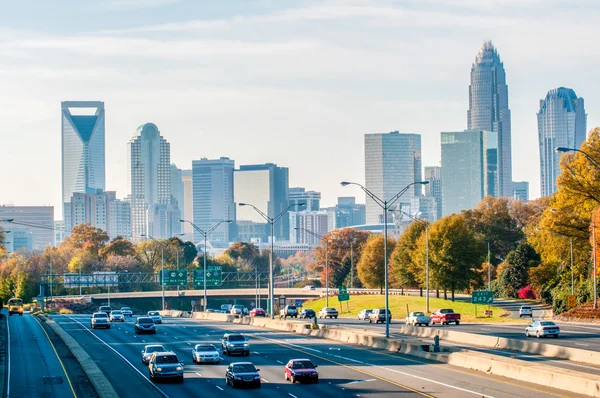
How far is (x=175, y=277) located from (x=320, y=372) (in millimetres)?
93938

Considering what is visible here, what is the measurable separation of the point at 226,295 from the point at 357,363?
139635 mm

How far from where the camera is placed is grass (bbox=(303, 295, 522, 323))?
104681mm

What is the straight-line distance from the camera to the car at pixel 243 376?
48219 mm

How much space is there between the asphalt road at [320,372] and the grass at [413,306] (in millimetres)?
29626

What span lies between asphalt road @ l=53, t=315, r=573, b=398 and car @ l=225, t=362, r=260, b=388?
0.53m

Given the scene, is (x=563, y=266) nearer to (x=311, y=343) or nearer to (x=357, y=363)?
(x=311, y=343)

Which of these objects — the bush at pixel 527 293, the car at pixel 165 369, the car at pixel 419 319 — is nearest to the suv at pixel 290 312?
the car at pixel 419 319

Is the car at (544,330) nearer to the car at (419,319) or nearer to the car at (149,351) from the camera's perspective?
the car at (419,319)

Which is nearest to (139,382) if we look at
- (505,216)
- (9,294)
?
(505,216)

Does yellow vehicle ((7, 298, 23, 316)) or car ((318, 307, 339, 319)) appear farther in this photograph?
yellow vehicle ((7, 298, 23, 316))

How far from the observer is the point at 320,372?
5403cm

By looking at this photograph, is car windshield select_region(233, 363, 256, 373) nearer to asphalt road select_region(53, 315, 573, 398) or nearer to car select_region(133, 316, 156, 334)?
asphalt road select_region(53, 315, 573, 398)

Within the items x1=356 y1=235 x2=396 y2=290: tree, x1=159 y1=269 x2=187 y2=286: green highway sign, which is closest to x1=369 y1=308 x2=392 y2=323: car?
x1=159 y1=269 x2=187 y2=286: green highway sign

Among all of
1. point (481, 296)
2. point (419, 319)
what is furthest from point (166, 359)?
point (481, 296)
